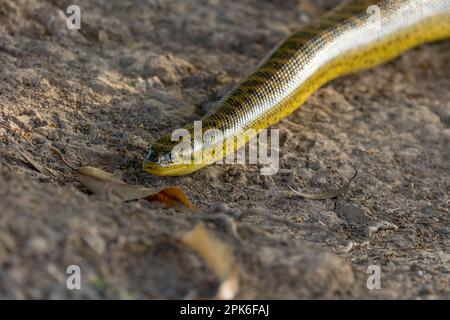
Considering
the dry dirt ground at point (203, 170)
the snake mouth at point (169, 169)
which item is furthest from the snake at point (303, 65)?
the dry dirt ground at point (203, 170)

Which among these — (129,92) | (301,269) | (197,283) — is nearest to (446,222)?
(301,269)

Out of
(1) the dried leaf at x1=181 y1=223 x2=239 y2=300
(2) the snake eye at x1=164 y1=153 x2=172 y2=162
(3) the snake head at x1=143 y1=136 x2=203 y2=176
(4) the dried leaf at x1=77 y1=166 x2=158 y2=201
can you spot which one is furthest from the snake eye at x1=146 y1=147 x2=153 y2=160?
(1) the dried leaf at x1=181 y1=223 x2=239 y2=300

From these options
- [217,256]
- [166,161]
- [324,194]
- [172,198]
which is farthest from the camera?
[324,194]

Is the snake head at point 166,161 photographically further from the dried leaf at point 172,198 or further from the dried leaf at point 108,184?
the dried leaf at point 172,198

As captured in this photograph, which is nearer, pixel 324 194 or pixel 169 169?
pixel 169 169

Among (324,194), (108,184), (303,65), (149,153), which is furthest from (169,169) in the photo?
(303,65)

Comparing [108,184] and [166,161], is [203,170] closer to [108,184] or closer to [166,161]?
[166,161]
